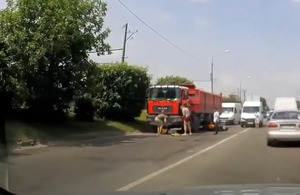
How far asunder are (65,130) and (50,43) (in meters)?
4.90

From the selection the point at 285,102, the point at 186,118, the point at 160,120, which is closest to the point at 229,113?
the point at 285,102

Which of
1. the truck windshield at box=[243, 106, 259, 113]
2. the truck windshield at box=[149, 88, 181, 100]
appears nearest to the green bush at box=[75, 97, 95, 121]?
the truck windshield at box=[149, 88, 181, 100]

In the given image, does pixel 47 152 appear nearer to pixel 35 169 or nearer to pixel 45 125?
pixel 35 169

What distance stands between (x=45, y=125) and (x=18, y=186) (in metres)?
16.0

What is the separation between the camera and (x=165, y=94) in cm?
3259

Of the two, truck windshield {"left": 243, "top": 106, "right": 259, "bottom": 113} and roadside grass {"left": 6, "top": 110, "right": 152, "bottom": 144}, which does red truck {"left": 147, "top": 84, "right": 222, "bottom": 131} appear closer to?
roadside grass {"left": 6, "top": 110, "right": 152, "bottom": 144}

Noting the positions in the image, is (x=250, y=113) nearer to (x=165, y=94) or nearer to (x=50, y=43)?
(x=165, y=94)

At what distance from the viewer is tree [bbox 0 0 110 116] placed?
23.8m

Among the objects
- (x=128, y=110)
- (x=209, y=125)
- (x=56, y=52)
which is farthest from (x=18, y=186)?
(x=209, y=125)

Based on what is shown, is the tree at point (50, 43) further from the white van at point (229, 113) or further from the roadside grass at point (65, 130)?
the white van at point (229, 113)

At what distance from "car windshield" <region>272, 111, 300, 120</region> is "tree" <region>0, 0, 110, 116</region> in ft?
31.2

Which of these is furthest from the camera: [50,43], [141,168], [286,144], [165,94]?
[165,94]

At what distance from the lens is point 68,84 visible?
26.4 metres

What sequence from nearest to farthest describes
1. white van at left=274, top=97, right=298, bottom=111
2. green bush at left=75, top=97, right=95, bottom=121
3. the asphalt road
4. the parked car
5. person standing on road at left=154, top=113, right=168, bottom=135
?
the asphalt road
the parked car
green bush at left=75, top=97, right=95, bottom=121
person standing on road at left=154, top=113, right=168, bottom=135
white van at left=274, top=97, right=298, bottom=111
